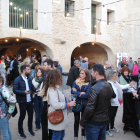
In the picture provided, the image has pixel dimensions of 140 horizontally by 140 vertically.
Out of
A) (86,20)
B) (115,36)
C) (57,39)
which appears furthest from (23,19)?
(115,36)

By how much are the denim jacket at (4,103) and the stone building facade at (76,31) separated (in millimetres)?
7463

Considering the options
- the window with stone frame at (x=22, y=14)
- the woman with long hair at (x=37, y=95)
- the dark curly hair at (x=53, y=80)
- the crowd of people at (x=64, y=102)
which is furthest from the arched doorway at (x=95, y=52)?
the dark curly hair at (x=53, y=80)

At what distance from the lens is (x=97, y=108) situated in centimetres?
235

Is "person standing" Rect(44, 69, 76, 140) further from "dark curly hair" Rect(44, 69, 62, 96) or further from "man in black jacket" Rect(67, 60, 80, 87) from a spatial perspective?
"man in black jacket" Rect(67, 60, 80, 87)

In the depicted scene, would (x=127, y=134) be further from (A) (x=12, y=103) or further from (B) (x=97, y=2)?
(B) (x=97, y=2)

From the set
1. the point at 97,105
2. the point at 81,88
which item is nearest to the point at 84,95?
the point at 81,88

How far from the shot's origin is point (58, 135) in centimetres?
271

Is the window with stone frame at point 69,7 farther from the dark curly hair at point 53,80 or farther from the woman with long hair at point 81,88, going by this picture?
the dark curly hair at point 53,80

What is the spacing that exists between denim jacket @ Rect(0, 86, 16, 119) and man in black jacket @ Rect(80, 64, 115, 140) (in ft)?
4.14

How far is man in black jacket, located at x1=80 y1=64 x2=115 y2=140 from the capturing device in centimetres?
229

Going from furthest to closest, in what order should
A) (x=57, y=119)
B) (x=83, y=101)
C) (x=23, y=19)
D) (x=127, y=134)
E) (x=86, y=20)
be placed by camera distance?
(x=86, y=20) < (x=23, y=19) < (x=127, y=134) < (x=83, y=101) < (x=57, y=119)

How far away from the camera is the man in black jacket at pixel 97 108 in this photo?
7.52 ft

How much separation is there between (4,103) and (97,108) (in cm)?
157

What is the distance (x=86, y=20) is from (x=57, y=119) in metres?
11.0
